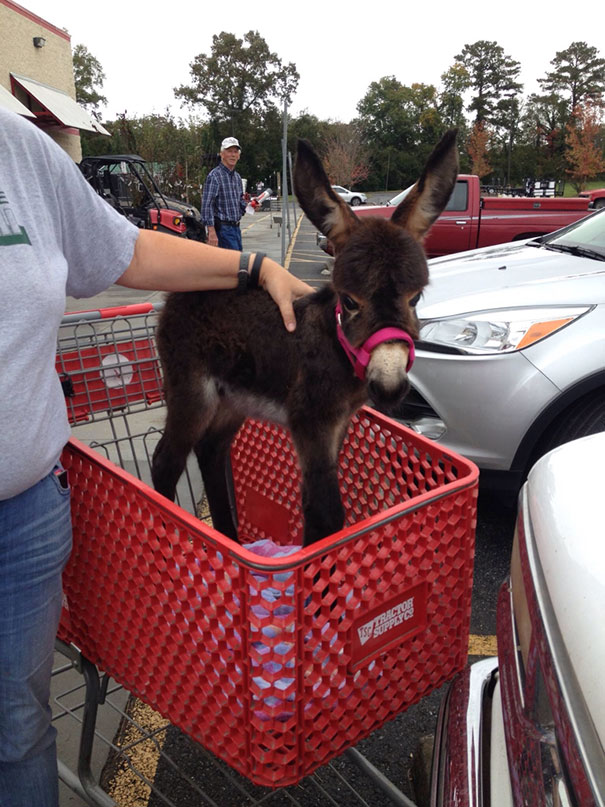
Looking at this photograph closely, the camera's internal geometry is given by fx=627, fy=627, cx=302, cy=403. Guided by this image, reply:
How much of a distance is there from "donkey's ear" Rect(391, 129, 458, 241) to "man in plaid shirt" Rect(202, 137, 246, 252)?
956 centimetres

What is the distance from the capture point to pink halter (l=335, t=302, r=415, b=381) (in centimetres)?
166

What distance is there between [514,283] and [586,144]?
50.1 meters

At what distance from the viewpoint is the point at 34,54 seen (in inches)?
902

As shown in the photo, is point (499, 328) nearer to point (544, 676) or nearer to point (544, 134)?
point (544, 676)

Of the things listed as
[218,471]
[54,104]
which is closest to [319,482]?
[218,471]

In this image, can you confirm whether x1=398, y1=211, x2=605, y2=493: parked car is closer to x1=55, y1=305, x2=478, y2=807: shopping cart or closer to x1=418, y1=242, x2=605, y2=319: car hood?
x1=418, y1=242, x2=605, y2=319: car hood

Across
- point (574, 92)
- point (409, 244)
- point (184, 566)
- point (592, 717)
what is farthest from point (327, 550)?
point (574, 92)

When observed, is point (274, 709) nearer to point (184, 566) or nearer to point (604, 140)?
point (184, 566)

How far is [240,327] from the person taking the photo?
6.98 ft

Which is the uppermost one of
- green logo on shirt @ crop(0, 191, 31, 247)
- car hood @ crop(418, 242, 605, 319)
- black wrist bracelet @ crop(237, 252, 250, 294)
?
green logo on shirt @ crop(0, 191, 31, 247)

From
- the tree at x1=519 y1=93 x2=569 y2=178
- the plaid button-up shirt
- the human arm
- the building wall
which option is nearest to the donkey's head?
the human arm

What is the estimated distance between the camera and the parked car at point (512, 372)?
129 inches

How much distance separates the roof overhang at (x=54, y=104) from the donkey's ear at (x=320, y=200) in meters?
23.6

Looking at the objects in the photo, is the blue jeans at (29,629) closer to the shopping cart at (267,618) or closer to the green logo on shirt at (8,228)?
the shopping cart at (267,618)
